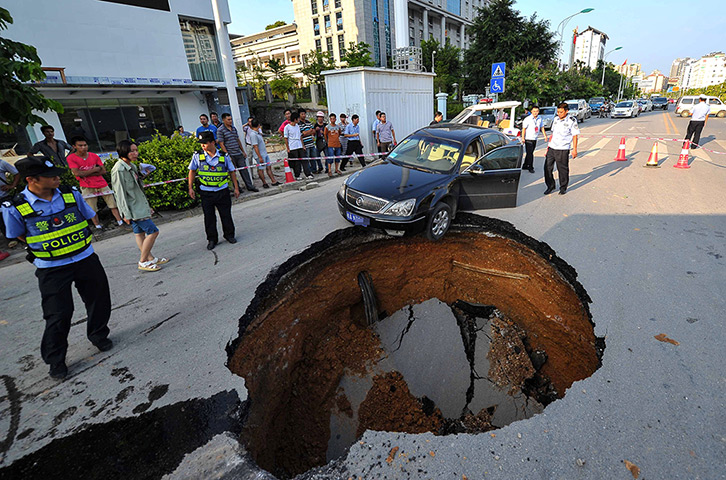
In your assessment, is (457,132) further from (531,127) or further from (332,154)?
(332,154)

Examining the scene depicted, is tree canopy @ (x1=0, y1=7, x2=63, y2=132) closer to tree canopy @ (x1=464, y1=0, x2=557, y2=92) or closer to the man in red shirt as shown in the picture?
the man in red shirt

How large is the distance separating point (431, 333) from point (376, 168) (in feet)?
9.56

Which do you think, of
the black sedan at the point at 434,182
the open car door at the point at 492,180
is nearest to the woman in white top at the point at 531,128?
the black sedan at the point at 434,182

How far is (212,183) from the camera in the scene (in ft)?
16.8

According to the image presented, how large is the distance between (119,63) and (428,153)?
48.4 feet

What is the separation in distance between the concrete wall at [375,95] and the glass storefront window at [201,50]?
27.4 feet

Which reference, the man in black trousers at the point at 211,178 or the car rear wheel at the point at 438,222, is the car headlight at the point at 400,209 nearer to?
the car rear wheel at the point at 438,222

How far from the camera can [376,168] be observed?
5.79 metres

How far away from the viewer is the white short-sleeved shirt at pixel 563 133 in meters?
6.86

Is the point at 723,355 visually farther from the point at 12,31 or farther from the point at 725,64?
the point at 725,64

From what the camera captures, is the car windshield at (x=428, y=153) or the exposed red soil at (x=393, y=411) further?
the car windshield at (x=428, y=153)

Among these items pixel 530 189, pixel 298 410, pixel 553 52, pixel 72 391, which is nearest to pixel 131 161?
pixel 72 391

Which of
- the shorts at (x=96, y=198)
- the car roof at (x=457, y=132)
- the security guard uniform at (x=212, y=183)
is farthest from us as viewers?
the shorts at (x=96, y=198)

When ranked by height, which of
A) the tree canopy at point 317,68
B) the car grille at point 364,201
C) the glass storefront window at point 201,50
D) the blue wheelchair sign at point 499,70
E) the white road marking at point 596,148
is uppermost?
the tree canopy at point 317,68
